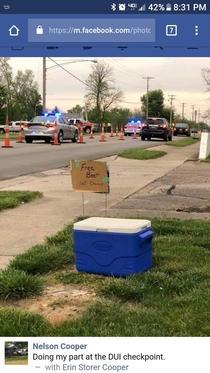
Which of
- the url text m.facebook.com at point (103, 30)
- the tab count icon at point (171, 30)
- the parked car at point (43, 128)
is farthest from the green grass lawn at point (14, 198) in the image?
the parked car at point (43, 128)

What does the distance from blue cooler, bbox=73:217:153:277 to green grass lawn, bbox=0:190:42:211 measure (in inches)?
126

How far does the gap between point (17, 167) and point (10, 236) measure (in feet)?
26.4

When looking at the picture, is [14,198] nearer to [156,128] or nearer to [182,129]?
[156,128]

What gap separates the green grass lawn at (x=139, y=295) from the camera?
116 inches

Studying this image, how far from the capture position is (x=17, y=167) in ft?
43.8

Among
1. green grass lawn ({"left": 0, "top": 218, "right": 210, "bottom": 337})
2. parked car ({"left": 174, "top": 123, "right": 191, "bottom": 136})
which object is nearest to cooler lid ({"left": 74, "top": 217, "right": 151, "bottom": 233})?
green grass lawn ({"left": 0, "top": 218, "right": 210, "bottom": 337})

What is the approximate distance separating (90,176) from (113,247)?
68.9 inches
